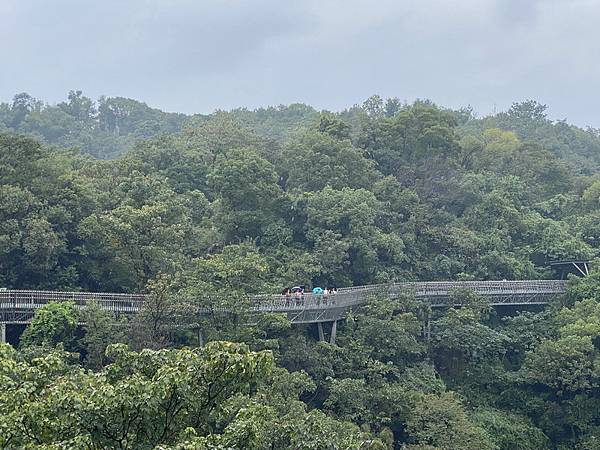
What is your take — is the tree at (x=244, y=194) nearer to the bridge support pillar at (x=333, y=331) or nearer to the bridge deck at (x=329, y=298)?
the bridge deck at (x=329, y=298)

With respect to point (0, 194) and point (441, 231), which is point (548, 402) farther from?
point (0, 194)

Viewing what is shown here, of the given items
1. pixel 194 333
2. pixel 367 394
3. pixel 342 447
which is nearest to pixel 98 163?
pixel 194 333

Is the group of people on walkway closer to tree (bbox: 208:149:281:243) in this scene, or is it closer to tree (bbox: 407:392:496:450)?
tree (bbox: 407:392:496:450)

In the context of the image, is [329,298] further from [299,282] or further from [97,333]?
[97,333]

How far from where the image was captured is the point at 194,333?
2958 cm

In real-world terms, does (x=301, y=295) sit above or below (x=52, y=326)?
above

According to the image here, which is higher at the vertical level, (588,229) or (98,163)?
(98,163)

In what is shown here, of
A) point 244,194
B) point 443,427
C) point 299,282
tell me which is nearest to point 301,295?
point 299,282

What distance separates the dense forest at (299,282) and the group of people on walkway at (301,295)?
690 millimetres

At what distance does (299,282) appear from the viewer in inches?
1396

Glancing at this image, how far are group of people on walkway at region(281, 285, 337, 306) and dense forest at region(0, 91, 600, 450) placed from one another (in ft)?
2.26

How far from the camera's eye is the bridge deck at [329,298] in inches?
1099

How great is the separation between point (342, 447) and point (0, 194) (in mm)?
19399

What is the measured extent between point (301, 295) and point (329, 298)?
1410 millimetres
